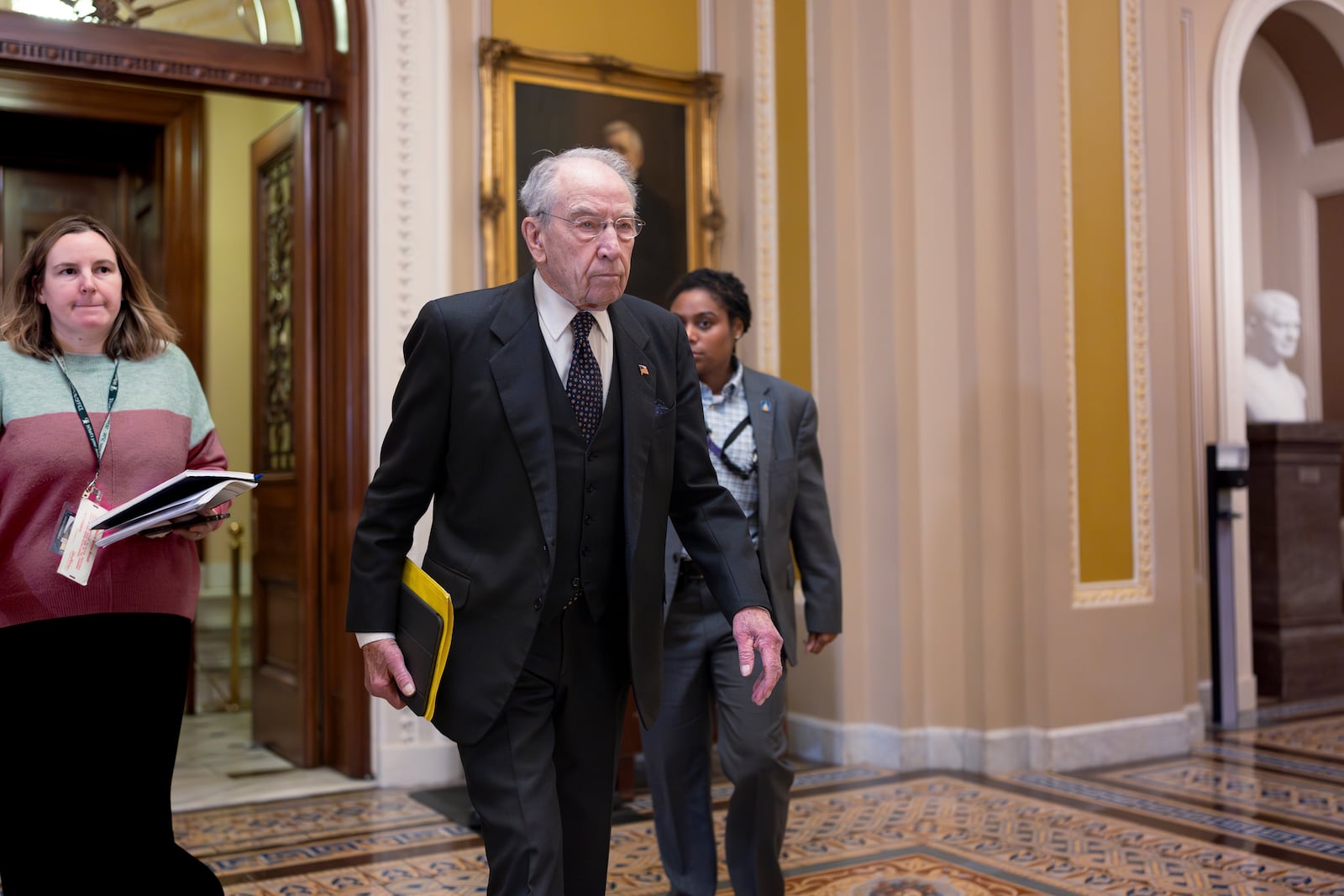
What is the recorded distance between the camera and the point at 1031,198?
573cm

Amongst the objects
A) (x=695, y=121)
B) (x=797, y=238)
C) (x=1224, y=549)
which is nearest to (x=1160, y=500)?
(x=1224, y=549)

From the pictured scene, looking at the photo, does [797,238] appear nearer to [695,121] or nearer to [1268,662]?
[695,121]

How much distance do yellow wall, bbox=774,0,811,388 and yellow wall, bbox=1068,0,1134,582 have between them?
1180 mm

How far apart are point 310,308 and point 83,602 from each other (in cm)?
295

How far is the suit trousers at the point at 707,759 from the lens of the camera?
333 cm

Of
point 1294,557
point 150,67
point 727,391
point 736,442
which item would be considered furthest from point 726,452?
point 1294,557

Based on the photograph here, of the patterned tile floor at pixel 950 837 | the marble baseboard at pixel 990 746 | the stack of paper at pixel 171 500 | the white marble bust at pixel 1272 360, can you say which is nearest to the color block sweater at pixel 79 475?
the stack of paper at pixel 171 500

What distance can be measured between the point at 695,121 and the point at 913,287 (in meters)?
1.38

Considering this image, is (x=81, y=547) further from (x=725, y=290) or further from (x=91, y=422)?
(x=725, y=290)

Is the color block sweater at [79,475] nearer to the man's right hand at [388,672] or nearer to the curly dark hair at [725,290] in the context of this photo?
the man's right hand at [388,672]

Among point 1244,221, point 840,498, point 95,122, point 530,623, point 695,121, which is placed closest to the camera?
point 530,623

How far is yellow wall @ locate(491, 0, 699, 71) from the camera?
19.2 ft

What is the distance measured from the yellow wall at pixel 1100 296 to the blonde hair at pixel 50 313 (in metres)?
4.07

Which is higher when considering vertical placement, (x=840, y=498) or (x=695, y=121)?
(x=695, y=121)
